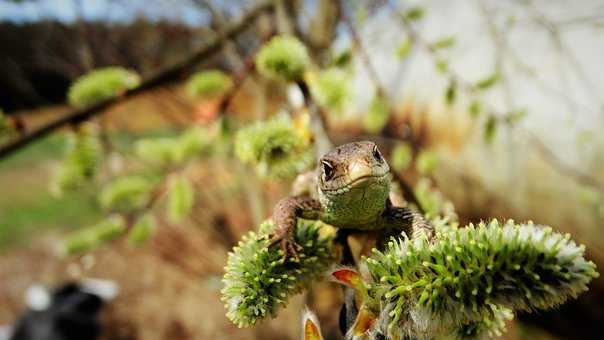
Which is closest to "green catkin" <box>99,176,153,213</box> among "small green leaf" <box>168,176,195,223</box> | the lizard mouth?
"small green leaf" <box>168,176,195,223</box>

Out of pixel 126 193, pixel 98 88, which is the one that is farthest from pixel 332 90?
pixel 126 193

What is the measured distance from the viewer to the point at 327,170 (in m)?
0.58

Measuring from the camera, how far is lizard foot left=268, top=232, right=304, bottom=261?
1.88 ft

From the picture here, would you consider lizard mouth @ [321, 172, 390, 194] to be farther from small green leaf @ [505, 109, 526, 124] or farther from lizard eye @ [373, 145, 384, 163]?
small green leaf @ [505, 109, 526, 124]

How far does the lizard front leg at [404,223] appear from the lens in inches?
21.1

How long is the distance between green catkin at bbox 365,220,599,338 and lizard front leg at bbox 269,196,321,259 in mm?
152

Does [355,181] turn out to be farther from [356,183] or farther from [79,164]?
[79,164]

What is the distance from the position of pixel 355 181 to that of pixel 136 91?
3.85 feet

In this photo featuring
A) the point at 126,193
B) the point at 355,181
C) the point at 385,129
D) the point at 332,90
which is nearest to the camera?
the point at 355,181

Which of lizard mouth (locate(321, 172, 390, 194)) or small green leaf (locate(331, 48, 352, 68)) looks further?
small green leaf (locate(331, 48, 352, 68))

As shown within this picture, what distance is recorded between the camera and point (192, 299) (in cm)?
499

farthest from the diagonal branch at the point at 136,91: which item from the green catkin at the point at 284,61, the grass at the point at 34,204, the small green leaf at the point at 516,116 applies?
the grass at the point at 34,204

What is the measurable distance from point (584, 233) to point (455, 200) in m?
0.67

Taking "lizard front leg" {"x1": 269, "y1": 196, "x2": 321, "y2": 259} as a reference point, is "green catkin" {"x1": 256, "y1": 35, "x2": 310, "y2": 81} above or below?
above
